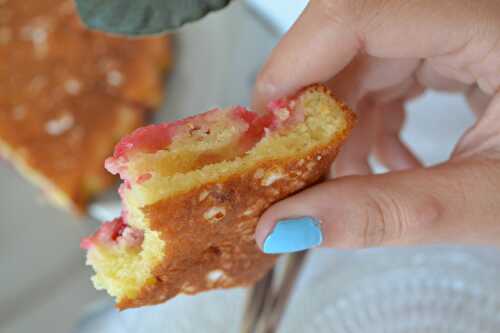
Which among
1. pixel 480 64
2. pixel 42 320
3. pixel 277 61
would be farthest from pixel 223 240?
pixel 42 320

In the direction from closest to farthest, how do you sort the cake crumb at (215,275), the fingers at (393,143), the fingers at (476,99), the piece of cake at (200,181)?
the piece of cake at (200,181), the cake crumb at (215,275), the fingers at (476,99), the fingers at (393,143)

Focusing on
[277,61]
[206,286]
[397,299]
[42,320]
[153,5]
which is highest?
[153,5]

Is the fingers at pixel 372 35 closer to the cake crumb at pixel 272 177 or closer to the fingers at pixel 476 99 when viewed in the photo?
the cake crumb at pixel 272 177

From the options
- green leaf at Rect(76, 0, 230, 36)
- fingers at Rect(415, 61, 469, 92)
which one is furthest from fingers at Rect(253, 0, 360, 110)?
fingers at Rect(415, 61, 469, 92)

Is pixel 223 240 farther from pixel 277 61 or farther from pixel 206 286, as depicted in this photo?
pixel 277 61

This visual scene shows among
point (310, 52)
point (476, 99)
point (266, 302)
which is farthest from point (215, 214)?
point (476, 99)

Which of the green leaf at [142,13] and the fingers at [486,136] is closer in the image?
the green leaf at [142,13]

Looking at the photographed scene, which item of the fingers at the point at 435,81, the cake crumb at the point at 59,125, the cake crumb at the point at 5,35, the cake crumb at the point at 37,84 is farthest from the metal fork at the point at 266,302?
the cake crumb at the point at 5,35

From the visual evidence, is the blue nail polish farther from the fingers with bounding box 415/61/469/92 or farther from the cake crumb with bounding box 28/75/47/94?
the cake crumb with bounding box 28/75/47/94

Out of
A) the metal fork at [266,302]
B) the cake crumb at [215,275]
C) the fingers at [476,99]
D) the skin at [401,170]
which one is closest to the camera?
the skin at [401,170]
